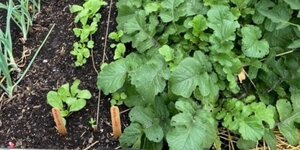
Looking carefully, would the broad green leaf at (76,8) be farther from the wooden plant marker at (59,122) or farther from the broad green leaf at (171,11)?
the wooden plant marker at (59,122)

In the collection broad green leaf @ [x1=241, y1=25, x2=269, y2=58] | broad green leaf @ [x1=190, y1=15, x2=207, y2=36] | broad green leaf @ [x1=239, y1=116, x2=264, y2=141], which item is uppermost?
broad green leaf @ [x1=190, y1=15, x2=207, y2=36]

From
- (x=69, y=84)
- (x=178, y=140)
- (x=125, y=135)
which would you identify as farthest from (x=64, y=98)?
(x=178, y=140)

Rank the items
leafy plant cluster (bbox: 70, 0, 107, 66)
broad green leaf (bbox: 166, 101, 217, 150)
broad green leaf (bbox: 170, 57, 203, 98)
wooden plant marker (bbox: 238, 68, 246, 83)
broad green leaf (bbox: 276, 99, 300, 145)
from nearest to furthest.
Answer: broad green leaf (bbox: 166, 101, 217, 150) → broad green leaf (bbox: 170, 57, 203, 98) → broad green leaf (bbox: 276, 99, 300, 145) → wooden plant marker (bbox: 238, 68, 246, 83) → leafy plant cluster (bbox: 70, 0, 107, 66)

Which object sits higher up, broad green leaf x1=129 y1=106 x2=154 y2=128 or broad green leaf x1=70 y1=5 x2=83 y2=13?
broad green leaf x1=70 y1=5 x2=83 y2=13

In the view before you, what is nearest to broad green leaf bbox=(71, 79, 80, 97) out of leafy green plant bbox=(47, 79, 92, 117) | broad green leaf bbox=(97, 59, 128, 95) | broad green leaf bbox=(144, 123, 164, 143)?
leafy green plant bbox=(47, 79, 92, 117)

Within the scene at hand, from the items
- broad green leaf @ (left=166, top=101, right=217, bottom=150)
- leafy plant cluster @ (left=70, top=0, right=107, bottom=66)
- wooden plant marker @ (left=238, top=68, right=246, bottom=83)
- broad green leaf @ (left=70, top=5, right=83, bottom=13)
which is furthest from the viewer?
broad green leaf @ (left=70, top=5, right=83, bottom=13)

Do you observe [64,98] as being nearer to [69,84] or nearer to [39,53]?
[69,84]

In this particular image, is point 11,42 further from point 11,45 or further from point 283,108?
point 283,108

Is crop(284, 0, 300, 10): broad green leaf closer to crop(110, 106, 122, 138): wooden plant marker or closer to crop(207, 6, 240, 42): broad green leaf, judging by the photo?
crop(207, 6, 240, 42): broad green leaf
